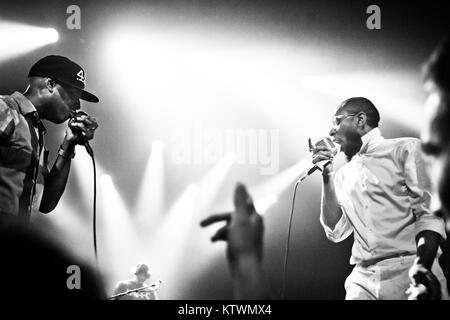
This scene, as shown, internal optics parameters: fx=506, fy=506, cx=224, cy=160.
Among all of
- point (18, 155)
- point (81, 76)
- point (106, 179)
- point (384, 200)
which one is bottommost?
point (384, 200)

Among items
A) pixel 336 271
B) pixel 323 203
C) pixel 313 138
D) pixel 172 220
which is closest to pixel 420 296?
pixel 336 271

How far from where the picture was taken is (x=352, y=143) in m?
2.96

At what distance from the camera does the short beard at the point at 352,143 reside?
295 cm

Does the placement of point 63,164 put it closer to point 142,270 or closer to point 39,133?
point 39,133

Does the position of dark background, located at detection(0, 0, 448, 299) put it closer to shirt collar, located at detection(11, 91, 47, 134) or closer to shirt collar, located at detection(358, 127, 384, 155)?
shirt collar, located at detection(358, 127, 384, 155)

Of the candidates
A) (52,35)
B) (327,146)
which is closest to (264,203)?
(327,146)

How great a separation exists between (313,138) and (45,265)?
1.73 m

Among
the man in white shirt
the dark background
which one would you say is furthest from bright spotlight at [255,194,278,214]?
the man in white shirt

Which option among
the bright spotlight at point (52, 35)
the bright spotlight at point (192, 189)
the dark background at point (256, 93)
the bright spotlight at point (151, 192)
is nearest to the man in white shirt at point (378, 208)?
the dark background at point (256, 93)

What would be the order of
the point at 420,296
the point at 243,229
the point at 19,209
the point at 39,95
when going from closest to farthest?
the point at 243,229, the point at 420,296, the point at 19,209, the point at 39,95

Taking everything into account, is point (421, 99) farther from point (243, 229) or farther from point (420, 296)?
point (243, 229)

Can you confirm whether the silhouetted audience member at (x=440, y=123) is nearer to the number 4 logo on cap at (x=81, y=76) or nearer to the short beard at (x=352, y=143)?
the short beard at (x=352, y=143)

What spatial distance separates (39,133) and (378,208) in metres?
1.92

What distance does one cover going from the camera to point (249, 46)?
3074 millimetres
